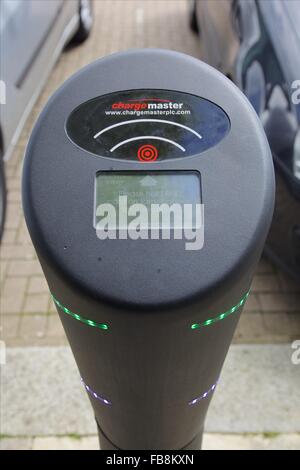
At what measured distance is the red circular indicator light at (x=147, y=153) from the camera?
1102mm

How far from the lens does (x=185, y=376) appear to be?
49.1 inches

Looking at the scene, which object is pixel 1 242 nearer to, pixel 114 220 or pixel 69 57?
pixel 114 220

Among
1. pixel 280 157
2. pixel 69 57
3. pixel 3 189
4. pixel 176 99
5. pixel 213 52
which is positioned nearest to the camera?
pixel 176 99

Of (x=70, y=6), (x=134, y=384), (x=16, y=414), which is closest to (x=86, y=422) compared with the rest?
(x=16, y=414)

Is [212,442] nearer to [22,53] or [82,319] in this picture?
[82,319]

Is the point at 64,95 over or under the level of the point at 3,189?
over

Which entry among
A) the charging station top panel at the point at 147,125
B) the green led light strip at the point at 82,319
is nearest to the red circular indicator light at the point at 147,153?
the charging station top panel at the point at 147,125

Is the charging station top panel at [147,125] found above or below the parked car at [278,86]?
above

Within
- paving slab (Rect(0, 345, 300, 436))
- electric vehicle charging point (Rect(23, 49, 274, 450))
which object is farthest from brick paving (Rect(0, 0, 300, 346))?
electric vehicle charging point (Rect(23, 49, 274, 450))

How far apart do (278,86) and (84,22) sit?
4095 mm

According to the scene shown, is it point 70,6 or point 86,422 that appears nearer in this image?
point 86,422

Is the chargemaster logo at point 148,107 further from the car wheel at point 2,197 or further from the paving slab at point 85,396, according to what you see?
the car wheel at point 2,197

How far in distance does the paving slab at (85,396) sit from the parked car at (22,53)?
1125 mm

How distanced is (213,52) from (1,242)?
224 centimetres
